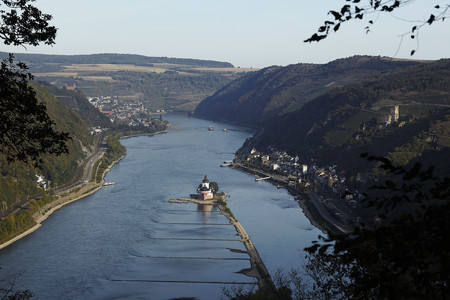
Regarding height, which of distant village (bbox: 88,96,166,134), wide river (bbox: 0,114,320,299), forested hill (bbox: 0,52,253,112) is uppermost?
forested hill (bbox: 0,52,253,112)

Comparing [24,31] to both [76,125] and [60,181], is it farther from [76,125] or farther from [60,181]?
[76,125]

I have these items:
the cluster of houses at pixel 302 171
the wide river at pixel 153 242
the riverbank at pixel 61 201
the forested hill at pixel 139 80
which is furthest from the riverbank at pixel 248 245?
the forested hill at pixel 139 80

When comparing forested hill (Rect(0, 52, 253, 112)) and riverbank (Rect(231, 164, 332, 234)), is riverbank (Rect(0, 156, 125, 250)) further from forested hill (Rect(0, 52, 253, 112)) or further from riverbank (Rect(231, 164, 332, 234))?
forested hill (Rect(0, 52, 253, 112))

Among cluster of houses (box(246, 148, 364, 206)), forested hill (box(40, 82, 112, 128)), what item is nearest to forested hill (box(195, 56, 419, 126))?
A: forested hill (box(40, 82, 112, 128))

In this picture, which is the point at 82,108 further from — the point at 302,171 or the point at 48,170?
the point at 302,171

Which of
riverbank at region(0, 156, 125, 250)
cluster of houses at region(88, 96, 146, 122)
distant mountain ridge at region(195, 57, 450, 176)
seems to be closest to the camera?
riverbank at region(0, 156, 125, 250)

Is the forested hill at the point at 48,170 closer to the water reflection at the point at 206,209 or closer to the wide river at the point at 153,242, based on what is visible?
the wide river at the point at 153,242

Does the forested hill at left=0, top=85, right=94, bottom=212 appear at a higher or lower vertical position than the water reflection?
higher

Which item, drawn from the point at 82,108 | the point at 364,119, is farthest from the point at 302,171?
the point at 82,108
